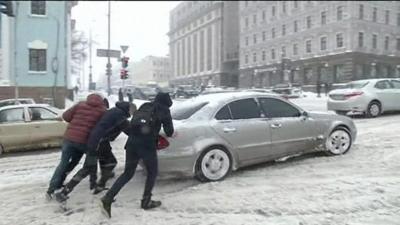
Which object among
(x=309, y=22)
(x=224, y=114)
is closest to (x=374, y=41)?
(x=309, y=22)

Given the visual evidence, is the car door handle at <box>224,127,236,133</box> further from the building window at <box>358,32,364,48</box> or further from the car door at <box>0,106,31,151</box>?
the building window at <box>358,32,364,48</box>

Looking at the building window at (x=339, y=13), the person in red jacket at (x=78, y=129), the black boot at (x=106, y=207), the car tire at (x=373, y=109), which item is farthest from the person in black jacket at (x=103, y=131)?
the building window at (x=339, y=13)

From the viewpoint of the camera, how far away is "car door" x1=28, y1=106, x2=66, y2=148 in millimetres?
13258

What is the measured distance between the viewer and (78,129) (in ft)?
23.1

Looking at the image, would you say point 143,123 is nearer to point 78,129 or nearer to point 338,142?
point 78,129

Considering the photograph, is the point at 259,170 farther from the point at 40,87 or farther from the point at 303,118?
the point at 40,87

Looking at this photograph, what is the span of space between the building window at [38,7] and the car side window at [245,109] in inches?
968

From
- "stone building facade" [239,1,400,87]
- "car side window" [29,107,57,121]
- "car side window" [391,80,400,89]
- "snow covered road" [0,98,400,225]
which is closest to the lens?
"snow covered road" [0,98,400,225]

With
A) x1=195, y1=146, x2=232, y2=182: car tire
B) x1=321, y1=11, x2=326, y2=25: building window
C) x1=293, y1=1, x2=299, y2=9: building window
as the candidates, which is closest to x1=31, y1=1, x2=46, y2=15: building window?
x1=195, y1=146, x2=232, y2=182: car tire

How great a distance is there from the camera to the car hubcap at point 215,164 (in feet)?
25.9

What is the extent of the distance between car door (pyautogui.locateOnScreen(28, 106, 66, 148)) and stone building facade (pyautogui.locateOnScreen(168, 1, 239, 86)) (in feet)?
276

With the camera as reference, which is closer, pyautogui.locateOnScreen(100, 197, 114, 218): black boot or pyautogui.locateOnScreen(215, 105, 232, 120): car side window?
pyautogui.locateOnScreen(100, 197, 114, 218): black boot

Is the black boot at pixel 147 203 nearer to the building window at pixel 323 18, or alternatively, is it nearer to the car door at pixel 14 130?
the car door at pixel 14 130

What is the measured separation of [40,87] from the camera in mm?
30156
